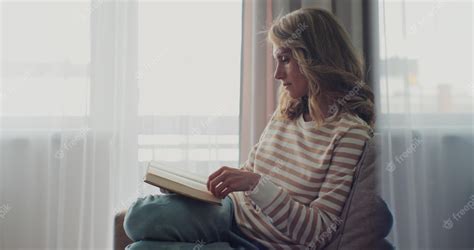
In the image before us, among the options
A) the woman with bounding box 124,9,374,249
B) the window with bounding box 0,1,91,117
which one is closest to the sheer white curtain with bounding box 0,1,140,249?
the window with bounding box 0,1,91,117

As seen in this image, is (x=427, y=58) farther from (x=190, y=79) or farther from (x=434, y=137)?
(x=190, y=79)

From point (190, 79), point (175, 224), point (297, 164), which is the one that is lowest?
point (175, 224)

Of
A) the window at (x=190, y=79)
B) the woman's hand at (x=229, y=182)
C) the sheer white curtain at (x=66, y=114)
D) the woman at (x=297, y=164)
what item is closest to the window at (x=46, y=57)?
the sheer white curtain at (x=66, y=114)

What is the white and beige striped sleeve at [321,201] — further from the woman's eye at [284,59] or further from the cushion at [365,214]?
the woman's eye at [284,59]

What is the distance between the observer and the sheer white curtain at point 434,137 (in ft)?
2.92

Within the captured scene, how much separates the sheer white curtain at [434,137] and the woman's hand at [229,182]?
25cm

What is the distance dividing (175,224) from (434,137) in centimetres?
56

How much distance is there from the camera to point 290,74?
1113mm

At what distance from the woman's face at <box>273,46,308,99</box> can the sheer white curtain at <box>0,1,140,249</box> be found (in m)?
0.80

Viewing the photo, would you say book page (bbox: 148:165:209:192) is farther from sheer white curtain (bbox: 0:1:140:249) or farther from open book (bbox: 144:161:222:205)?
Result: sheer white curtain (bbox: 0:1:140:249)

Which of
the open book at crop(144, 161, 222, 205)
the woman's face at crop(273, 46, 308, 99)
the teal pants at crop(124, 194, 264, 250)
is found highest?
the woman's face at crop(273, 46, 308, 99)

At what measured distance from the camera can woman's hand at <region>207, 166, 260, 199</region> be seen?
930 millimetres

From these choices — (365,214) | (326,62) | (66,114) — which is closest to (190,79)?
(66,114)

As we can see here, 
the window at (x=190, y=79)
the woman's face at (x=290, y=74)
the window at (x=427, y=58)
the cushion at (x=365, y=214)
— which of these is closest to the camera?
the cushion at (x=365, y=214)
